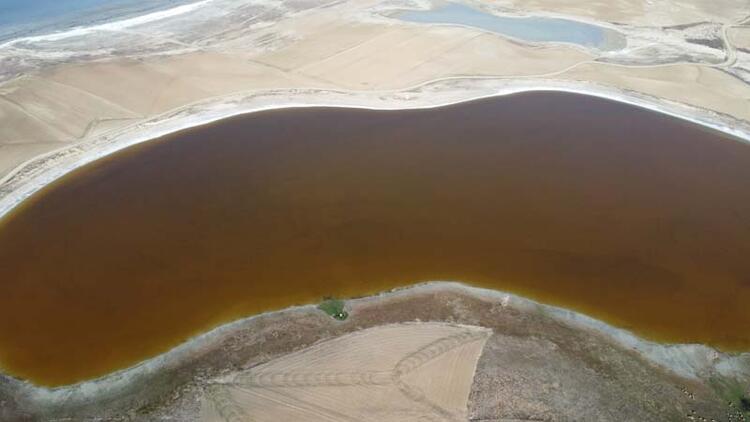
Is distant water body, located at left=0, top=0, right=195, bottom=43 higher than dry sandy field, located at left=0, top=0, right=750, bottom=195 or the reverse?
higher

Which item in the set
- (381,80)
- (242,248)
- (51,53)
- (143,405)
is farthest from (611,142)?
(51,53)

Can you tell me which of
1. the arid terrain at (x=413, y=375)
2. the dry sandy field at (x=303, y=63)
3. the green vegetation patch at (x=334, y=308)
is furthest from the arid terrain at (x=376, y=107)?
the green vegetation patch at (x=334, y=308)

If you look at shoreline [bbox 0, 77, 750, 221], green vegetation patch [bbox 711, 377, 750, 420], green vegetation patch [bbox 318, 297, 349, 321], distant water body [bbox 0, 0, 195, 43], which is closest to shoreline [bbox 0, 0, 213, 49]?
distant water body [bbox 0, 0, 195, 43]

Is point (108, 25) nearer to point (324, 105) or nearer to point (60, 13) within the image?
point (60, 13)

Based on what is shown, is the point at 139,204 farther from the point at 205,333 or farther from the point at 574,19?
the point at 574,19

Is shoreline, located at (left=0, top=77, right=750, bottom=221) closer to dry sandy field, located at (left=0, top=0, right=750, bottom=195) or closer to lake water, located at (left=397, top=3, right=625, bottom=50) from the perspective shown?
dry sandy field, located at (left=0, top=0, right=750, bottom=195)

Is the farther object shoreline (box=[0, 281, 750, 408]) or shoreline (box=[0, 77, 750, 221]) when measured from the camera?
shoreline (box=[0, 77, 750, 221])

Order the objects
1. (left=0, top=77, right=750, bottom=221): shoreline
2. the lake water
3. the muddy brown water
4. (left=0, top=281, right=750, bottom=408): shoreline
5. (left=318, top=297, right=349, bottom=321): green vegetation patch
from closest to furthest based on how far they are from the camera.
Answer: (left=0, top=281, right=750, bottom=408): shoreline, (left=318, top=297, right=349, bottom=321): green vegetation patch, the muddy brown water, (left=0, top=77, right=750, bottom=221): shoreline, the lake water

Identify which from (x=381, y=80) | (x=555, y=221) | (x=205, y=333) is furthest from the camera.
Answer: (x=381, y=80)
